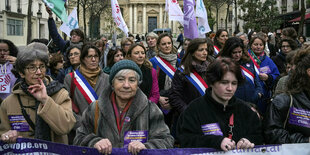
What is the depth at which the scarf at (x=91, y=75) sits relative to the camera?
4.84m

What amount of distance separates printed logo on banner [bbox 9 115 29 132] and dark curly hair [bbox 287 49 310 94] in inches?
99.2

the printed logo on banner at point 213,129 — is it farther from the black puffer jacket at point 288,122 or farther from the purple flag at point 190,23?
the purple flag at point 190,23

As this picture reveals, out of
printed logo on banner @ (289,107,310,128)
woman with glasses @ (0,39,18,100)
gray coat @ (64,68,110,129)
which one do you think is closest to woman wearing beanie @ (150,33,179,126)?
gray coat @ (64,68,110,129)

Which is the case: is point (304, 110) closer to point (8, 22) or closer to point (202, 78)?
point (202, 78)

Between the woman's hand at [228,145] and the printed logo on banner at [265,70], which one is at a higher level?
the printed logo on banner at [265,70]

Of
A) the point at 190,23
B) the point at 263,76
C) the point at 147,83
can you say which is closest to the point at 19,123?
the point at 147,83

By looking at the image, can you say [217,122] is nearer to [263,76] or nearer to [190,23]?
[263,76]

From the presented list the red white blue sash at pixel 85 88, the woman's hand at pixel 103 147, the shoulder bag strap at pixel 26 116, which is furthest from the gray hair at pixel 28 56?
the red white blue sash at pixel 85 88

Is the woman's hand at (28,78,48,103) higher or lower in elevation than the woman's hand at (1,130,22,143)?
higher

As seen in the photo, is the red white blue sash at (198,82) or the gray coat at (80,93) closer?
the gray coat at (80,93)

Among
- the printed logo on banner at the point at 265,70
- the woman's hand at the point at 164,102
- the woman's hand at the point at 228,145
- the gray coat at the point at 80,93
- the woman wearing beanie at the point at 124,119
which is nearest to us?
the woman's hand at the point at 228,145

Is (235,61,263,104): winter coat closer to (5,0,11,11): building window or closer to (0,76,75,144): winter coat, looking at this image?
(0,76,75,144): winter coat

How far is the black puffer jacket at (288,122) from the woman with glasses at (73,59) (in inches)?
146

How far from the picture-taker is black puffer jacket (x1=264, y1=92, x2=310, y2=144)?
3184mm
